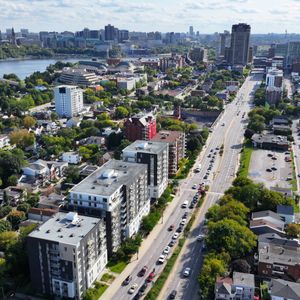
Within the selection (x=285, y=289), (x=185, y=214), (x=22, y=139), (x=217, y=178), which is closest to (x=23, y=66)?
(x=22, y=139)

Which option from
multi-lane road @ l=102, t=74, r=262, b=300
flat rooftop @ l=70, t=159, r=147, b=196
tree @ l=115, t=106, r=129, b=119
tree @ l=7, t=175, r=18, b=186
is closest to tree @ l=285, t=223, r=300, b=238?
multi-lane road @ l=102, t=74, r=262, b=300

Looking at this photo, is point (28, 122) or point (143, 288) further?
point (28, 122)

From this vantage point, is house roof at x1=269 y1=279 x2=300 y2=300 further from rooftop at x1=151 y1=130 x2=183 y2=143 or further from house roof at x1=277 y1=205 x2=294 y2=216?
rooftop at x1=151 y1=130 x2=183 y2=143

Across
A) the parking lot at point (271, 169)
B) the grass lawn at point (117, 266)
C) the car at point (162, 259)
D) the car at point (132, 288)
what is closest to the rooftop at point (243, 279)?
the car at point (162, 259)

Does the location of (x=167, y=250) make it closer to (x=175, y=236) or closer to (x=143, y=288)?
(x=175, y=236)

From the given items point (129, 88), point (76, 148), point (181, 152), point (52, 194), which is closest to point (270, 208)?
point (181, 152)

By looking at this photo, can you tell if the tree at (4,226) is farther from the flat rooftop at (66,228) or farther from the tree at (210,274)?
the tree at (210,274)
